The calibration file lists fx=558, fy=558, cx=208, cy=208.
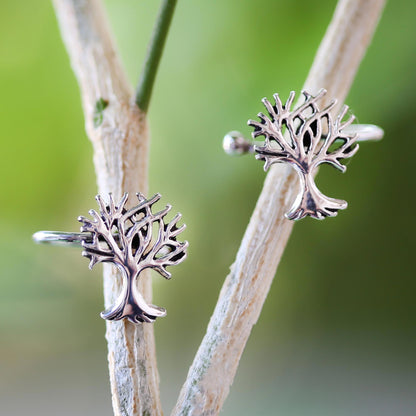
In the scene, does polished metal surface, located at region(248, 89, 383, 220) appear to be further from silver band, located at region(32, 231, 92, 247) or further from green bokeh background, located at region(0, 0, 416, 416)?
green bokeh background, located at region(0, 0, 416, 416)

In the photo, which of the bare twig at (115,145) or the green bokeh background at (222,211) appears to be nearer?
the bare twig at (115,145)

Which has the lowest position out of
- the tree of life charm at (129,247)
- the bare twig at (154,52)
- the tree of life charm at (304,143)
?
the tree of life charm at (129,247)

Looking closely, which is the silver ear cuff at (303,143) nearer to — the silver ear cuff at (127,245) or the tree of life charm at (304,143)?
the tree of life charm at (304,143)

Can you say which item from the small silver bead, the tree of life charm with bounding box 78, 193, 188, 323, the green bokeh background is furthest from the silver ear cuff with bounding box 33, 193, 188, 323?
the green bokeh background

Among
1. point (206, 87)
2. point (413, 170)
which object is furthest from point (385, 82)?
point (206, 87)

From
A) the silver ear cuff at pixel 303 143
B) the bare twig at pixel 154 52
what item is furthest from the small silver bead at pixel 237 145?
the bare twig at pixel 154 52

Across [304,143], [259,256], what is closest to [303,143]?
[304,143]

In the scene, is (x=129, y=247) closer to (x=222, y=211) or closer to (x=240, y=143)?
(x=240, y=143)
